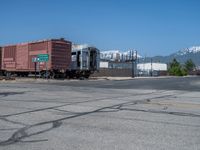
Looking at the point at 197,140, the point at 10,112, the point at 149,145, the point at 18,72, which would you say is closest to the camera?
the point at 149,145

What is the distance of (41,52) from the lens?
148 feet

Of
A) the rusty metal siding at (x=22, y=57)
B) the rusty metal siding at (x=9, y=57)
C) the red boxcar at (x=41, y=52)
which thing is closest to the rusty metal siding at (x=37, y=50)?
the red boxcar at (x=41, y=52)

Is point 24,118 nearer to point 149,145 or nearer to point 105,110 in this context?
point 105,110

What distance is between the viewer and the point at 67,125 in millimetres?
9883

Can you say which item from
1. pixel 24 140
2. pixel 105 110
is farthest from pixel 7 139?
pixel 105 110

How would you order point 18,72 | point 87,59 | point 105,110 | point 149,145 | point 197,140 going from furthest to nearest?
1. point 18,72
2. point 87,59
3. point 105,110
4. point 197,140
5. point 149,145

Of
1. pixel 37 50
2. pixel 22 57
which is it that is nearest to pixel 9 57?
pixel 22 57

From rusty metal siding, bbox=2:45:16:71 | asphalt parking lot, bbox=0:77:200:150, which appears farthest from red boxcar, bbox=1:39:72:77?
asphalt parking lot, bbox=0:77:200:150

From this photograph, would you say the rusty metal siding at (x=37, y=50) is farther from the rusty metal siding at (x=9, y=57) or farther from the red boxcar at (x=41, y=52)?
the rusty metal siding at (x=9, y=57)

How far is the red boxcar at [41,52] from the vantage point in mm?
44406

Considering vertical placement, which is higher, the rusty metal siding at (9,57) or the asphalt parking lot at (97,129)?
A: the rusty metal siding at (9,57)

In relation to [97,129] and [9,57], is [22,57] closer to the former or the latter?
[9,57]

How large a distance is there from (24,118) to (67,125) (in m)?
1.75

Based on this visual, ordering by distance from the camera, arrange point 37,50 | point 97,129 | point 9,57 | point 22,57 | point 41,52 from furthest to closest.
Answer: point 9,57 → point 22,57 → point 37,50 → point 41,52 → point 97,129
